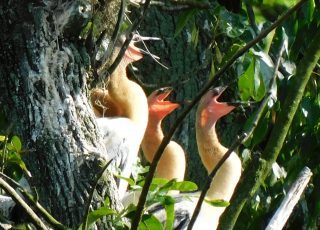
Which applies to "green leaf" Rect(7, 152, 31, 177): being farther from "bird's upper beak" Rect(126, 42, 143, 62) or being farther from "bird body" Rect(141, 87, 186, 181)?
"bird body" Rect(141, 87, 186, 181)

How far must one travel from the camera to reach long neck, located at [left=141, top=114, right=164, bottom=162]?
201 inches

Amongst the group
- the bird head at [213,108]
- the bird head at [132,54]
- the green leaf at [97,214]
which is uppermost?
the green leaf at [97,214]

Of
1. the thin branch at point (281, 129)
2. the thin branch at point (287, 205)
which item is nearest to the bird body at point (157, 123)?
the thin branch at point (281, 129)

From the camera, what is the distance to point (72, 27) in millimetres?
2578

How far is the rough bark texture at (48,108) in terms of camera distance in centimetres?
245

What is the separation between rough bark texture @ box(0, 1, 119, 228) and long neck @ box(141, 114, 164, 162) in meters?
2.56

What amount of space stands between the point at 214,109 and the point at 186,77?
30 cm

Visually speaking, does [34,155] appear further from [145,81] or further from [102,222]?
[145,81]

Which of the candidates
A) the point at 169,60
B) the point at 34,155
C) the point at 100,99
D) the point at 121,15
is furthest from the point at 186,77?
the point at 34,155

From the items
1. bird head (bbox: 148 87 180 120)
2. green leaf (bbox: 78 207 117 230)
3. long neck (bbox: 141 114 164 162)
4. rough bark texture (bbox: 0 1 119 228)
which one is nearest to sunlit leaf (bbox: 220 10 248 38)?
bird head (bbox: 148 87 180 120)

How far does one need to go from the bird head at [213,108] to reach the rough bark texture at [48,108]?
8.68 feet

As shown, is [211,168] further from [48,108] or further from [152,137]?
[48,108]

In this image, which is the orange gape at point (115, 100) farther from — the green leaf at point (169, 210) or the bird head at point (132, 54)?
the green leaf at point (169, 210)

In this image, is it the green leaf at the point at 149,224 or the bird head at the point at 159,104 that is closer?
the green leaf at the point at 149,224
